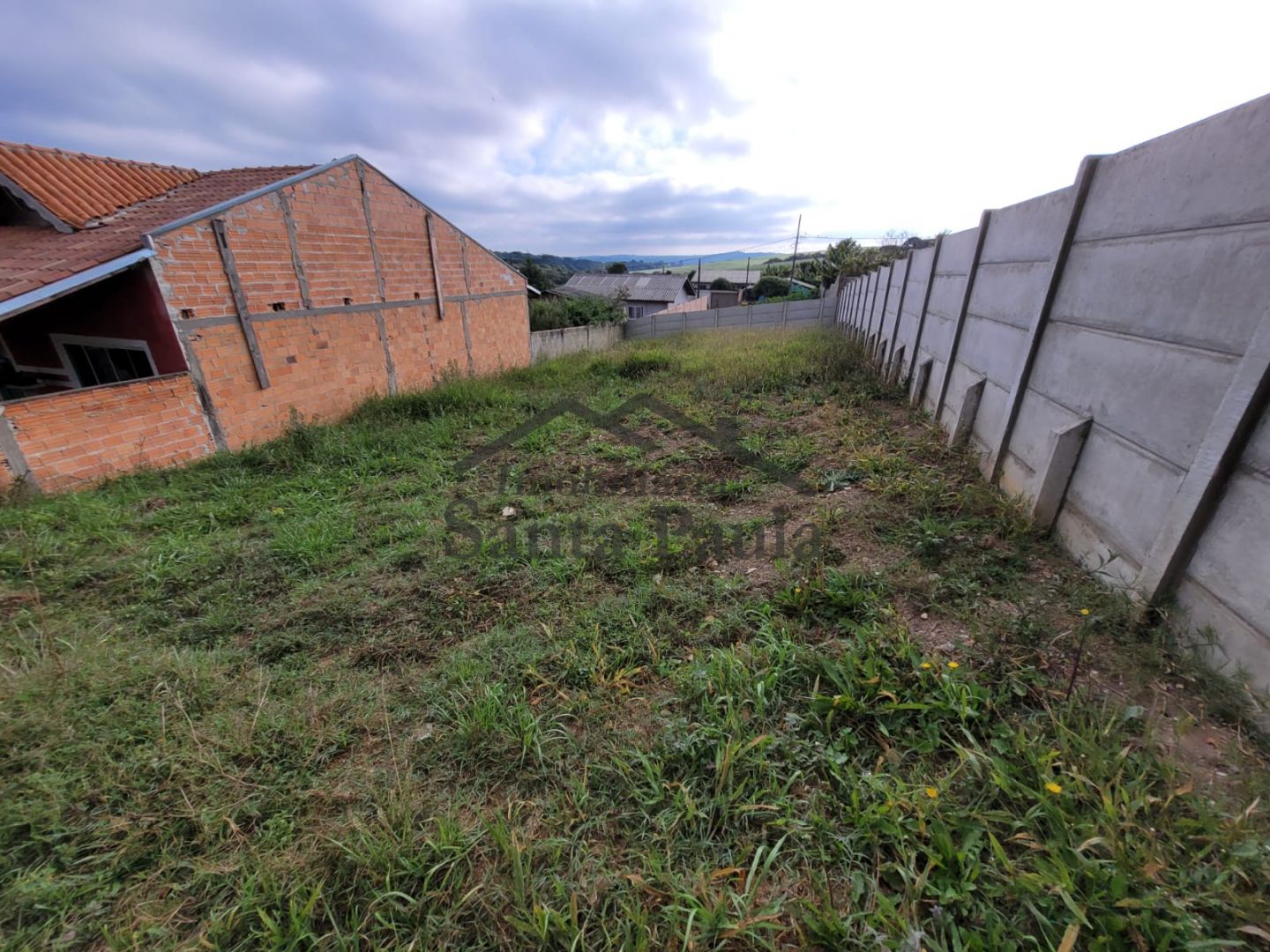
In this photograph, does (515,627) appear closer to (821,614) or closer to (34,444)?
(821,614)

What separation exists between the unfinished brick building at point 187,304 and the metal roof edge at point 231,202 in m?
0.02

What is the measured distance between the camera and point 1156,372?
5.87 feet

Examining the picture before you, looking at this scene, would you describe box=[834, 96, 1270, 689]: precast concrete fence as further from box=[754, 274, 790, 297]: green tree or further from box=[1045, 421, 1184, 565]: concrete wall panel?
box=[754, 274, 790, 297]: green tree

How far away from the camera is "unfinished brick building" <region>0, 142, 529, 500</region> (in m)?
4.47

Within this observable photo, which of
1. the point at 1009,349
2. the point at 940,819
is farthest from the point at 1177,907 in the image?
the point at 1009,349

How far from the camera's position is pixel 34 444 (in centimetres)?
405

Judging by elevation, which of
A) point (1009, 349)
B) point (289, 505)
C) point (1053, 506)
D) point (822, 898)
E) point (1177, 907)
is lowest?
point (289, 505)

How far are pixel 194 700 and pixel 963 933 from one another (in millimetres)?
2809

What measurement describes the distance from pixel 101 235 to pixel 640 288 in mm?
26908

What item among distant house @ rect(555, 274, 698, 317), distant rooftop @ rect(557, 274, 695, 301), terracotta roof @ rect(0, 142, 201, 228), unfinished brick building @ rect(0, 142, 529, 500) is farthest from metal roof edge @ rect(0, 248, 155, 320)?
distant rooftop @ rect(557, 274, 695, 301)

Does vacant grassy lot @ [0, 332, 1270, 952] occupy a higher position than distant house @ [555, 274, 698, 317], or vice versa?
distant house @ [555, 274, 698, 317]

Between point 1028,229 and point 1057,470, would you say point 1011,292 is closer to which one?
point 1028,229

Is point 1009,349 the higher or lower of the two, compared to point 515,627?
higher

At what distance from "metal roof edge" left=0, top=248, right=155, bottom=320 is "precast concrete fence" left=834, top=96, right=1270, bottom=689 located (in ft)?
25.5
